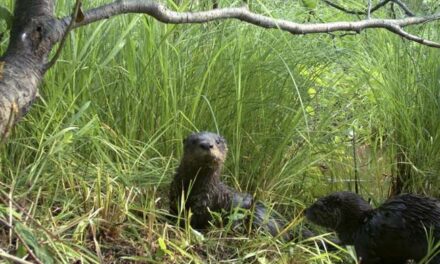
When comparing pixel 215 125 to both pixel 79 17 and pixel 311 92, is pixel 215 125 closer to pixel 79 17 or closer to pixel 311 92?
pixel 311 92

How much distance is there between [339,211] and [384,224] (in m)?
0.20

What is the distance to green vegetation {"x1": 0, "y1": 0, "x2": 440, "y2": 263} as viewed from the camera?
7.38 feet

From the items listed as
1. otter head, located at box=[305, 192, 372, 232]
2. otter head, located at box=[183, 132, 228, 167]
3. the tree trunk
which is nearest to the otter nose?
otter head, located at box=[183, 132, 228, 167]

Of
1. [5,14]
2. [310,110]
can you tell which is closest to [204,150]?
[310,110]

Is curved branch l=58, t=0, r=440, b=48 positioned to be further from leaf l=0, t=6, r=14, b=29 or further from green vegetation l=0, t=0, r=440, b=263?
green vegetation l=0, t=0, r=440, b=263

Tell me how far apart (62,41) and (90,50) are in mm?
1186

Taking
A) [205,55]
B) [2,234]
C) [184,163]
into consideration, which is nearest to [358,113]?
[205,55]

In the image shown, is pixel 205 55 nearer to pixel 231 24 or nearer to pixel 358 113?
pixel 231 24

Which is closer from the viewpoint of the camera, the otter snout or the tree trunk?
the tree trunk

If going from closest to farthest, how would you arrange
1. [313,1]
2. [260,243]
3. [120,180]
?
[260,243]
[120,180]
[313,1]

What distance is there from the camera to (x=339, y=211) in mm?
2723

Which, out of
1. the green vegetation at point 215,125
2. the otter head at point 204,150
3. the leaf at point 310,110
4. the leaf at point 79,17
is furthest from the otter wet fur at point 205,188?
the leaf at point 79,17

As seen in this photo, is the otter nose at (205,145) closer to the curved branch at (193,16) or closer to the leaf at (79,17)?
the curved branch at (193,16)

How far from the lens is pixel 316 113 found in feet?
10.7
